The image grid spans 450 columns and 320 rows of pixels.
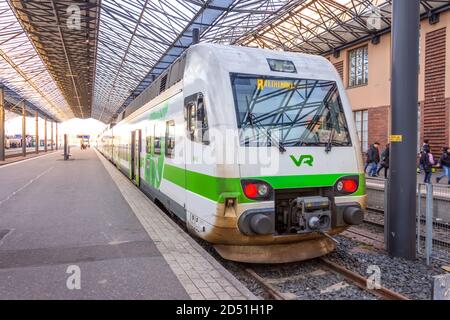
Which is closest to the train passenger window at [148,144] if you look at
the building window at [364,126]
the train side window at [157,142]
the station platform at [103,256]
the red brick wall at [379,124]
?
the train side window at [157,142]

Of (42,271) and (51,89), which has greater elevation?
(51,89)

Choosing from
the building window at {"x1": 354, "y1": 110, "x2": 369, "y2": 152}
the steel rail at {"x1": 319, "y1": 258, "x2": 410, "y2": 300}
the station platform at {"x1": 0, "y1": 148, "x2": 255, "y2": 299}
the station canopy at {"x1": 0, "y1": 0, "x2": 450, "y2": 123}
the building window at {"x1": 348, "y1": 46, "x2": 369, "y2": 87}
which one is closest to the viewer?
the station platform at {"x1": 0, "y1": 148, "x2": 255, "y2": 299}

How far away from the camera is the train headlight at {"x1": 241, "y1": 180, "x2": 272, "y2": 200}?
190 inches

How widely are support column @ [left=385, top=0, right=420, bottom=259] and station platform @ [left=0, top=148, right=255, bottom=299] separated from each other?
318cm

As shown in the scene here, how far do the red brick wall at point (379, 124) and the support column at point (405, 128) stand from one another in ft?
50.9

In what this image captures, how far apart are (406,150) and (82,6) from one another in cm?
1891

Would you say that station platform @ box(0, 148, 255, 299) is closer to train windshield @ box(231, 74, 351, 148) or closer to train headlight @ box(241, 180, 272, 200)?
train headlight @ box(241, 180, 272, 200)

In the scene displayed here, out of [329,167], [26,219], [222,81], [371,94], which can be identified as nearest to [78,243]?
[26,219]

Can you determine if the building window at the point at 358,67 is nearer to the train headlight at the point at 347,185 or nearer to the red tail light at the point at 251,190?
the train headlight at the point at 347,185

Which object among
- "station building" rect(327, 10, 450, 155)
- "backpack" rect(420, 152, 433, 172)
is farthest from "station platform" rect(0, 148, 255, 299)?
"station building" rect(327, 10, 450, 155)

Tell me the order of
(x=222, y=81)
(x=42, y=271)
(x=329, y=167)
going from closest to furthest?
(x=42, y=271)
(x=222, y=81)
(x=329, y=167)

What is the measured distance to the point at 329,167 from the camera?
5.40m

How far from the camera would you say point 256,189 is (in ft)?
15.9
